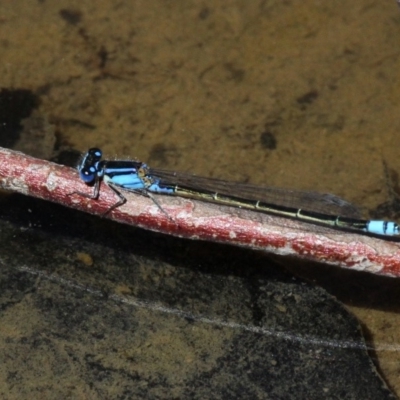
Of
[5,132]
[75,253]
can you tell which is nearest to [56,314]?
[75,253]

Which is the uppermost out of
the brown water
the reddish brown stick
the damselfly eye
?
the brown water

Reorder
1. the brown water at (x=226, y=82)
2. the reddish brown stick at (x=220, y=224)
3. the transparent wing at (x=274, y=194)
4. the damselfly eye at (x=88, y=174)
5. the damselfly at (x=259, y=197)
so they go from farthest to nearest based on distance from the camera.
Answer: the brown water at (x=226, y=82) < the transparent wing at (x=274, y=194) < the damselfly at (x=259, y=197) < the damselfly eye at (x=88, y=174) < the reddish brown stick at (x=220, y=224)

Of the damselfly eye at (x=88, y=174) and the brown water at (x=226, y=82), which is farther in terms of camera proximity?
the brown water at (x=226, y=82)

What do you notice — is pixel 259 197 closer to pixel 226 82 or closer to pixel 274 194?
pixel 274 194

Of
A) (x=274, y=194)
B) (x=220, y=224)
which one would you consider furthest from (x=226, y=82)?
(x=220, y=224)

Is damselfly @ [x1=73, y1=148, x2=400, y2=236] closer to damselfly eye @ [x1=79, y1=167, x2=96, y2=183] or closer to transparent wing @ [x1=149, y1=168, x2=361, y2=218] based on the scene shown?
transparent wing @ [x1=149, y1=168, x2=361, y2=218]

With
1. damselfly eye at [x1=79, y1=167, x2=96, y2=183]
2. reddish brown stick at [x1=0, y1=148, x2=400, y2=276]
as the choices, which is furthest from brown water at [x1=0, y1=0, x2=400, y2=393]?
reddish brown stick at [x1=0, y1=148, x2=400, y2=276]

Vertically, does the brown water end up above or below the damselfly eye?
above

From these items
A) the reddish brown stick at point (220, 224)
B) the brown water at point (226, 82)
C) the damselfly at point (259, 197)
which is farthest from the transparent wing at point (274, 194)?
the reddish brown stick at point (220, 224)

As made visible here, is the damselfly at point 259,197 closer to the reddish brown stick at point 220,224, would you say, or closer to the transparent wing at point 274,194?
the transparent wing at point 274,194
